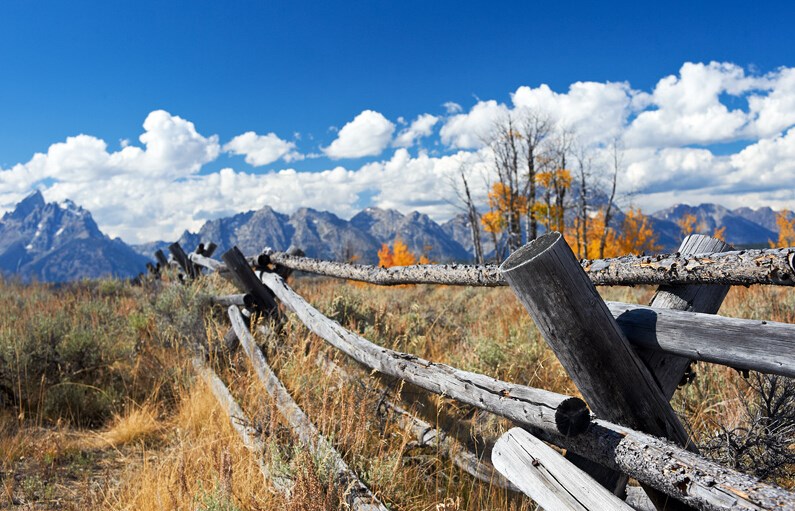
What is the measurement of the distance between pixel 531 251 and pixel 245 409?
313 centimetres

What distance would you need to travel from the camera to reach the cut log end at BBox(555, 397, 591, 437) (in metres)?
2.01

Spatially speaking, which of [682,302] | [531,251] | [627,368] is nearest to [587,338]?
[627,368]

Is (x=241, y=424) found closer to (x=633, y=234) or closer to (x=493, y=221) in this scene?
(x=493, y=221)

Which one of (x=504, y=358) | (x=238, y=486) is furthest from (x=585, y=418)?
(x=504, y=358)

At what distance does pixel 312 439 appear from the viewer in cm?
315

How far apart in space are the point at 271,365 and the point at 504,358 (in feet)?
6.91

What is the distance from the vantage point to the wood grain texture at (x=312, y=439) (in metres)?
2.55

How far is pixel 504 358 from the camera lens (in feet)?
15.7

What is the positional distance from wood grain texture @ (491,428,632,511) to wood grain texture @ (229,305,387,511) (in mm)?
682

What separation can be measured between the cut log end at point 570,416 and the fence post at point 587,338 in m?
0.14

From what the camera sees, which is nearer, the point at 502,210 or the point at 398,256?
the point at 502,210

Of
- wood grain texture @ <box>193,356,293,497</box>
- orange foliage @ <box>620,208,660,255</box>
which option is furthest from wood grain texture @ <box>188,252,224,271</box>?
orange foliage @ <box>620,208,660,255</box>

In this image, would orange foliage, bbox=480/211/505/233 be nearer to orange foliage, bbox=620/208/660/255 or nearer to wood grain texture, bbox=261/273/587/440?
orange foliage, bbox=620/208/660/255

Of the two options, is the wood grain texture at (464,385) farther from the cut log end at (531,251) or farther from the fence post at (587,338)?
the cut log end at (531,251)
